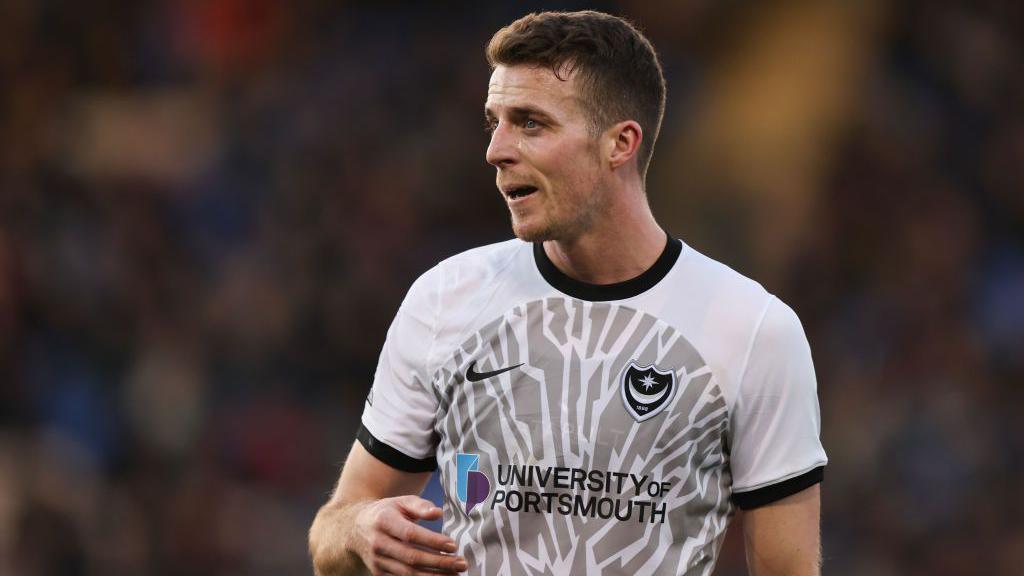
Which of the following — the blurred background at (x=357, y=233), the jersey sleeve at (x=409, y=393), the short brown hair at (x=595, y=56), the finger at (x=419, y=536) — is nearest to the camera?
the finger at (x=419, y=536)

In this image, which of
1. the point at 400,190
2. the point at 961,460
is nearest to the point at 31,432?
the point at 400,190

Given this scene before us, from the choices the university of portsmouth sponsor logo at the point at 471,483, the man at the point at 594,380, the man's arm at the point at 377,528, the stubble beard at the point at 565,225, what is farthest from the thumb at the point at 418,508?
the stubble beard at the point at 565,225

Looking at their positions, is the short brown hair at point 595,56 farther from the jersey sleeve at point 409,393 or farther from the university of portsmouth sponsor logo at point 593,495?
the university of portsmouth sponsor logo at point 593,495

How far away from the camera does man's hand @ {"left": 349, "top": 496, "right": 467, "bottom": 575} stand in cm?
311

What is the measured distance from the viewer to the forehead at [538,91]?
3436 millimetres

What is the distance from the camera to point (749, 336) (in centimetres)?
342

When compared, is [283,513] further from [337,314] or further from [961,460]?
[961,460]

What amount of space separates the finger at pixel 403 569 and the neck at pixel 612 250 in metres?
0.79

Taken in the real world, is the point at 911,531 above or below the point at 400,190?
below

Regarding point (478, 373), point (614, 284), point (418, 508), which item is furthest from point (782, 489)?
point (418, 508)

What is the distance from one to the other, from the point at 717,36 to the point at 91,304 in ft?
15.5

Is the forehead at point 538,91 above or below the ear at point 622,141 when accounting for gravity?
above

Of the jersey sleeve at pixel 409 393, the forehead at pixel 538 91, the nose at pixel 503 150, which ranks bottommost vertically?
the jersey sleeve at pixel 409 393

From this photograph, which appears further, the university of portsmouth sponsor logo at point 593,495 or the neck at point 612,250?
the neck at point 612,250
